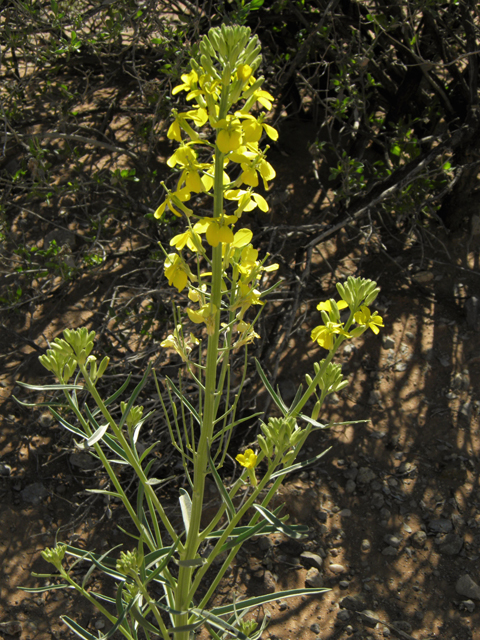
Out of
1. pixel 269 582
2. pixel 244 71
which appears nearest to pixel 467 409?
pixel 269 582

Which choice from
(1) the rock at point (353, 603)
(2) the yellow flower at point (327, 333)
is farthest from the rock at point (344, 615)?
(2) the yellow flower at point (327, 333)

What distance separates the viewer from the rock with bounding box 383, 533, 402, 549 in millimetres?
2471

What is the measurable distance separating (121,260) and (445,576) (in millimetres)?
2477

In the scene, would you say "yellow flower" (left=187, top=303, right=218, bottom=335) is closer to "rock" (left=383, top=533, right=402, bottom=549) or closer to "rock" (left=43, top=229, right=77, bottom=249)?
"rock" (left=383, top=533, right=402, bottom=549)

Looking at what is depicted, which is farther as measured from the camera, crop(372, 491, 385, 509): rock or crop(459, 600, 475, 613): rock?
crop(372, 491, 385, 509): rock

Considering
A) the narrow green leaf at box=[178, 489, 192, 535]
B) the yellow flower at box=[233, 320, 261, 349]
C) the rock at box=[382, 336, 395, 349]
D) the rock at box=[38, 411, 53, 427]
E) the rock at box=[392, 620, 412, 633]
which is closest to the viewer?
the yellow flower at box=[233, 320, 261, 349]

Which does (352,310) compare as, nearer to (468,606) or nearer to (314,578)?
(314,578)

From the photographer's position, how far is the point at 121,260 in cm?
351

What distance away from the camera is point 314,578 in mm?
2375

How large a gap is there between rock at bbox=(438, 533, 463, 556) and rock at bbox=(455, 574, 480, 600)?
0.37 feet

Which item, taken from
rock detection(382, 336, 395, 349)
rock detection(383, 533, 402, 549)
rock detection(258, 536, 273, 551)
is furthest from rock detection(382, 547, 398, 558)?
rock detection(382, 336, 395, 349)

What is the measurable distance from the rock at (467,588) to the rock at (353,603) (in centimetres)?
41

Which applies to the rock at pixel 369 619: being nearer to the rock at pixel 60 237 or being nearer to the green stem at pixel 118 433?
the green stem at pixel 118 433

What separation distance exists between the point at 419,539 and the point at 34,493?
1813mm
